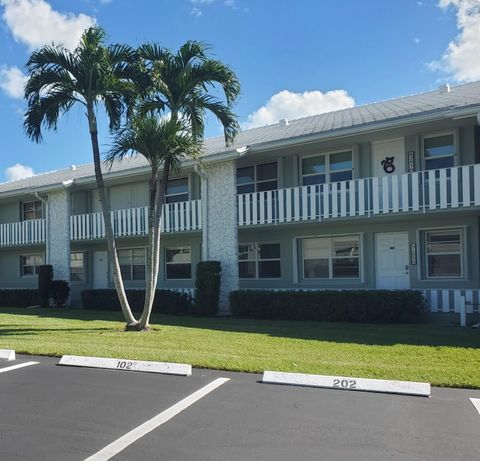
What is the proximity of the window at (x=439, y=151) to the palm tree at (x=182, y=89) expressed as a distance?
19.5ft

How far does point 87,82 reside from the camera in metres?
12.4

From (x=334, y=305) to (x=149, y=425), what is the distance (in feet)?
33.1

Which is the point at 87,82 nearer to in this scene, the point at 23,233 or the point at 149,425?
the point at 149,425

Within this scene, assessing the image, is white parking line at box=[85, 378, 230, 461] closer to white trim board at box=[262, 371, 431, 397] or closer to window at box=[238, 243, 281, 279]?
white trim board at box=[262, 371, 431, 397]

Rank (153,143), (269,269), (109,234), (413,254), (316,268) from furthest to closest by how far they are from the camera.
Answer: (269,269), (316,268), (413,254), (109,234), (153,143)

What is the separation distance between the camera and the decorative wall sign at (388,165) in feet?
51.1

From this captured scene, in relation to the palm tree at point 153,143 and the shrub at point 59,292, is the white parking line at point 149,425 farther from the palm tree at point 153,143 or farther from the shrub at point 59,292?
the shrub at point 59,292

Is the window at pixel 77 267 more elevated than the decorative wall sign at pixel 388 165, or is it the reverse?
the decorative wall sign at pixel 388 165

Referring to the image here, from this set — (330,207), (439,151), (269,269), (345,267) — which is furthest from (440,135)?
(269,269)

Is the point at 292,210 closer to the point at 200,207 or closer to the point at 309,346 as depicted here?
the point at 200,207

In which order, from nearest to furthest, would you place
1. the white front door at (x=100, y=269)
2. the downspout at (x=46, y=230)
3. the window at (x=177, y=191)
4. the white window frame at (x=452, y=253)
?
the white window frame at (x=452, y=253), the window at (x=177, y=191), the downspout at (x=46, y=230), the white front door at (x=100, y=269)

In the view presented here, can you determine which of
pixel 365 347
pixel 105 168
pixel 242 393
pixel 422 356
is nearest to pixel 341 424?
pixel 242 393

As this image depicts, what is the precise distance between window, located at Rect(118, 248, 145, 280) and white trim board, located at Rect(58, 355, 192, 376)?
13.1 metres

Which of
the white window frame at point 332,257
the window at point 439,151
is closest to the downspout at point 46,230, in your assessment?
the white window frame at point 332,257
